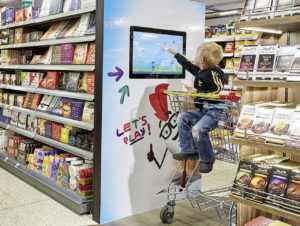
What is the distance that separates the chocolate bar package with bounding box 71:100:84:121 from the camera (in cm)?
397

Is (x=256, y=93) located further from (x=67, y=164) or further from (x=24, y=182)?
(x=24, y=182)

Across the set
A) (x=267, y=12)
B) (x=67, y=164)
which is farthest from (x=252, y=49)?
(x=67, y=164)

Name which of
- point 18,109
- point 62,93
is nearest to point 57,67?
point 62,93

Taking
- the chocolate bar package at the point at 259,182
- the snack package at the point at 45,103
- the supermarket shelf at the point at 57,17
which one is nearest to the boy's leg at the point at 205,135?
the chocolate bar package at the point at 259,182

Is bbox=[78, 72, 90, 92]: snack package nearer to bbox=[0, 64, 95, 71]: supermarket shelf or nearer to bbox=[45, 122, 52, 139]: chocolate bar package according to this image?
bbox=[0, 64, 95, 71]: supermarket shelf

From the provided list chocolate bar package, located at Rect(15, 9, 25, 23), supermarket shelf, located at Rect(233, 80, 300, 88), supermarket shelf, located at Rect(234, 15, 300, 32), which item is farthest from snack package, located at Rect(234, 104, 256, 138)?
chocolate bar package, located at Rect(15, 9, 25, 23)

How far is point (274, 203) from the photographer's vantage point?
2.09 metres

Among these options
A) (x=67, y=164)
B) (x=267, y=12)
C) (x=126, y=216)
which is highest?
(x=267, y=12)

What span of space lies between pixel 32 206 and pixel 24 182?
93 centimetres

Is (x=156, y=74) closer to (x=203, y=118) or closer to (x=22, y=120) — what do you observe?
(x=203, y=118)

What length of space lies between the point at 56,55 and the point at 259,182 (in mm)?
3056

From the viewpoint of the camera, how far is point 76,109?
401cm

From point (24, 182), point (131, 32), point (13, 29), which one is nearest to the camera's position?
point (131, 32)

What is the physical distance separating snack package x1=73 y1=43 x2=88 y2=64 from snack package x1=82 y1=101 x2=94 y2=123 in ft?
1.49
